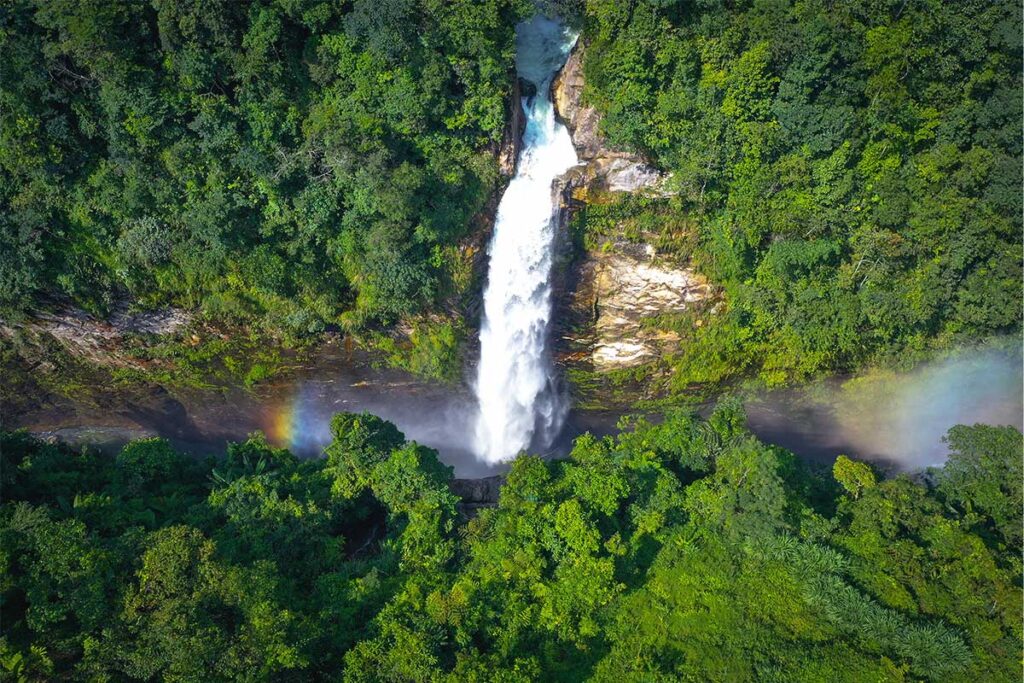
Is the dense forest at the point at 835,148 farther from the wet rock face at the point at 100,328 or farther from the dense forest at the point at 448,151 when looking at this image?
the wet rock face at the point at 100,328

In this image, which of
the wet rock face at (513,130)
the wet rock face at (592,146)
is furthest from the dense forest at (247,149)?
the wet rock face at (592,146)

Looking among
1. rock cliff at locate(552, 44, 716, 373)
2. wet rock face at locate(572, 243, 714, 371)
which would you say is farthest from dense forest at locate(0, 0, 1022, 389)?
wet rock face at locate(572, 243, 714, 371)

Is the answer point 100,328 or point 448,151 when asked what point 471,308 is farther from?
point 100,328

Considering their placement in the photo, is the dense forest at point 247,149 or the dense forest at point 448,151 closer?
the dense forest at point 247,149

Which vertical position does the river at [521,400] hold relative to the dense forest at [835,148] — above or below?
below

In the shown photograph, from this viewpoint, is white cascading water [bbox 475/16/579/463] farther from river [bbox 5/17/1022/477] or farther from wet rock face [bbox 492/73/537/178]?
wet rock face [bbox 492/73/537/178]
